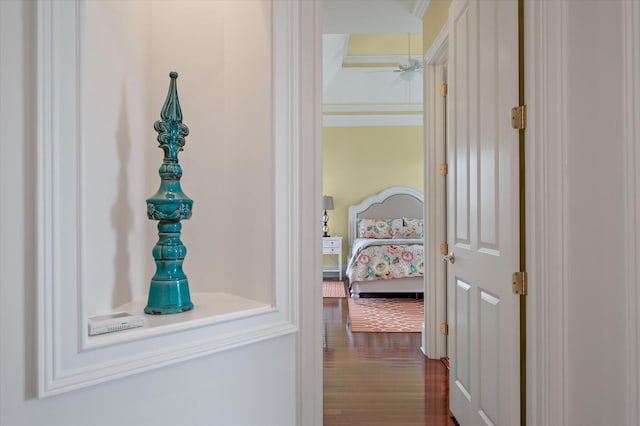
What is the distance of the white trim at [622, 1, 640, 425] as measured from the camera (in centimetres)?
123

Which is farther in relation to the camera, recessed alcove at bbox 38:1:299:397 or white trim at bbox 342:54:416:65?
white trim at bbox 342:54:416:65

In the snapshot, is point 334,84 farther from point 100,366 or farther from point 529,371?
point 100,366

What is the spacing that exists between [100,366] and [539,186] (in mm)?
1444

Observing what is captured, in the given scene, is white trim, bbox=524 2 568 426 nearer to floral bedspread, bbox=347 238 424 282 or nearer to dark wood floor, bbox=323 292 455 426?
dark wood floor, bbox=323 292 455 426

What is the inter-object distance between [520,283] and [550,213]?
300 mm

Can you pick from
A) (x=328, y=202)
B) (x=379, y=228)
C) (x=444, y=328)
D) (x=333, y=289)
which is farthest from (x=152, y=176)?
(x=379, y=228)

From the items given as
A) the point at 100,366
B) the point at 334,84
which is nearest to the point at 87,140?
the point at 100,366

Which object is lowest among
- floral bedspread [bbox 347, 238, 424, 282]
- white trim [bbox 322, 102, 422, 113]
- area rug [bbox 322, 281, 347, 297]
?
area rug [bbox 322, 281, 347, 297]

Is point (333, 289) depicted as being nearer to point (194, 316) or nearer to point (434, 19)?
point (434, 19)

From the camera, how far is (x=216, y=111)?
151 cm

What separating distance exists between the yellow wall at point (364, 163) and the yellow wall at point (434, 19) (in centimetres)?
398

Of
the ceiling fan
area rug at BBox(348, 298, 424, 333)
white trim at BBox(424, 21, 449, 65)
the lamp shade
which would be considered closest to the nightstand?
the lamp shade

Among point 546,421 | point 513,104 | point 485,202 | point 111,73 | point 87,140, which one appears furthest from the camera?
point 485,202

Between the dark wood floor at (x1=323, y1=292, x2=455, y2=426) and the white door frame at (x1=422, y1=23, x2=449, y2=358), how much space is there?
20cm
